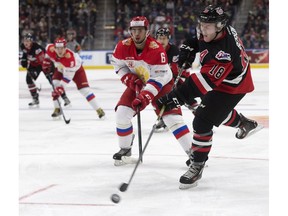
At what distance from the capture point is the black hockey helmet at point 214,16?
2.84 m

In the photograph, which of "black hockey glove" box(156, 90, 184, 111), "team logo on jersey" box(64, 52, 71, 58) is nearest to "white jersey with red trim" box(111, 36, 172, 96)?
"black hockey glove" box(156, 90, 184, 111)

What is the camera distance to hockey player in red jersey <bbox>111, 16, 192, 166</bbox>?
3533 mm

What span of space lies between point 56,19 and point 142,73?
39.7 ft

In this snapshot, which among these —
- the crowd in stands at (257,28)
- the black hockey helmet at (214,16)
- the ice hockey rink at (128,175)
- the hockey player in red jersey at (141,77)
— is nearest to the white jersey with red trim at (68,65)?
the ice hockey rink at (128,175)

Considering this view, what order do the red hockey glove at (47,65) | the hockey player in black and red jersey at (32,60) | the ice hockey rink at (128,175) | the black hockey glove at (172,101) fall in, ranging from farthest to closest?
1. the hockey player in black and red jersey at (32,60)
2. the red hockey glove at (47,65)
3. the black hockey glove at (172,101)
4. the ice hockey rink at (128,175)

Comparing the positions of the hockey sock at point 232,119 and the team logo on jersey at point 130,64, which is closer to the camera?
the hockey sock at point 232,119

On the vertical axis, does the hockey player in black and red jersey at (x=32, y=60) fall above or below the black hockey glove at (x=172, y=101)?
below

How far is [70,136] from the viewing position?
199 inches

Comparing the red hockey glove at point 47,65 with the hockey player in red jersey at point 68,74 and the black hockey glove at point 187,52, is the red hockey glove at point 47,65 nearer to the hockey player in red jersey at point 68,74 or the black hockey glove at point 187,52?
the hockey player in red jersey at point 68,74

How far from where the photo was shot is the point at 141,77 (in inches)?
147

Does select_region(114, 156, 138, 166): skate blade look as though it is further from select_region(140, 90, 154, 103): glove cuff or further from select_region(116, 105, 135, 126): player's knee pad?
select_region(140, 90, 154, 103): glove cuff

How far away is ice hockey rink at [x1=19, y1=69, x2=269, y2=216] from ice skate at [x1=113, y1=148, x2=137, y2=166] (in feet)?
0.20

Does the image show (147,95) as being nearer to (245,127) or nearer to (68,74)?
(245,127)

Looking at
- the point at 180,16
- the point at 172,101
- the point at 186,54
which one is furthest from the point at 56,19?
the point at 172,101
